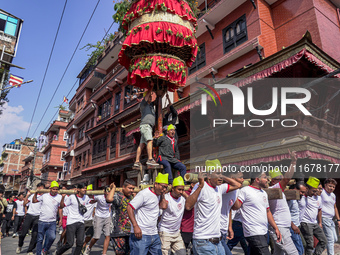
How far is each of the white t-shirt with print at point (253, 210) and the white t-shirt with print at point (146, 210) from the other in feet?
5.69

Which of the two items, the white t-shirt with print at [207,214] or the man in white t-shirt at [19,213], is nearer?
the white t-shirt with print at [207,214]

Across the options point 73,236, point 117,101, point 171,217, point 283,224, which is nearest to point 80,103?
point 117,101

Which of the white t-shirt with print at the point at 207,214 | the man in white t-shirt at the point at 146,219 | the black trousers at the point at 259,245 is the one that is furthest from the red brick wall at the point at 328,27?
the man in white t-shirt at the point at 146,219

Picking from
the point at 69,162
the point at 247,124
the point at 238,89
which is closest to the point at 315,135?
the point at 247,124

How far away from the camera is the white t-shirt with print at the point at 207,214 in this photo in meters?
3.98

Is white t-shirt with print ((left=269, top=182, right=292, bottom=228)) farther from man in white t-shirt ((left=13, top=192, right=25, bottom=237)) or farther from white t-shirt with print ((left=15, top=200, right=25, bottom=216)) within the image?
white t-shirt with print ((left=15, top=200, right=25, bottom=216))

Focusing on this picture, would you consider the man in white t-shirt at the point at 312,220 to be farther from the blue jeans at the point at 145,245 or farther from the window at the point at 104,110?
the window at the point at 104,110

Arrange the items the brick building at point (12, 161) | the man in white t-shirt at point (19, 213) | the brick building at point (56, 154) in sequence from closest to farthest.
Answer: the man in white t-shirt at point (19, 213) < the brick building at point (56, 154) < the brick building at point (12, 161)

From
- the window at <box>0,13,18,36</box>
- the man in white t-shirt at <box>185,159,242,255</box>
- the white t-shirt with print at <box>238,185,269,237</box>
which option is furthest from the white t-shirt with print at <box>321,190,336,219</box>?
the window at <box>0,13,18,36</box>

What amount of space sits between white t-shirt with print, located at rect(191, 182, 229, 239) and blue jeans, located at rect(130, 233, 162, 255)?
78 cm

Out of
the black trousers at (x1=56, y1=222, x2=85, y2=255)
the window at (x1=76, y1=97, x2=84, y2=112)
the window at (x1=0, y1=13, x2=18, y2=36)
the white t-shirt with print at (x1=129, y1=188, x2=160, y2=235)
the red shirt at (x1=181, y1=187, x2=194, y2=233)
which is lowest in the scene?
the black trousers at (x1=56, y1=222, x2=85, y2=255)

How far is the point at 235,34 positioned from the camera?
47.0 ft

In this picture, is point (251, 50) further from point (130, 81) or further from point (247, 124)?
point (130, 81)

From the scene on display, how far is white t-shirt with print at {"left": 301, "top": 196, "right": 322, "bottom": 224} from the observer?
6.73 meters
